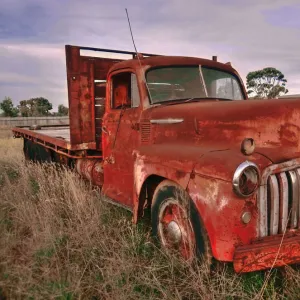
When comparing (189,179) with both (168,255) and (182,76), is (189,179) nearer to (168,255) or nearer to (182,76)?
(168,255)

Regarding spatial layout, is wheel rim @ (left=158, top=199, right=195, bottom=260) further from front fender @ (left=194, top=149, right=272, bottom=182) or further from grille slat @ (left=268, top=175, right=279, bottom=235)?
grille slat @ (left=268, top=175, right=279, bottom=235)

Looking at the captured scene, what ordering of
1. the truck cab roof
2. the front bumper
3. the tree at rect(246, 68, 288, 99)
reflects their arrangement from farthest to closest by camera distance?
the tree at rect(246, 68, 288, 99) → the truck cab roof → the front bumper

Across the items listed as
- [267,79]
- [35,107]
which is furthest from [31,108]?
[267,79]

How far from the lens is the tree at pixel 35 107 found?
40.3 meters

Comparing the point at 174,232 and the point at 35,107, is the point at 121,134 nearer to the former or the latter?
the point at 174,232

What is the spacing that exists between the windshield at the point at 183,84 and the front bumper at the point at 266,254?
196 centimetres

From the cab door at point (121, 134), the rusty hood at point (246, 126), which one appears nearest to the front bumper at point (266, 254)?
the rusty hood at point (246, 126)

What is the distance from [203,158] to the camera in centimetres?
267

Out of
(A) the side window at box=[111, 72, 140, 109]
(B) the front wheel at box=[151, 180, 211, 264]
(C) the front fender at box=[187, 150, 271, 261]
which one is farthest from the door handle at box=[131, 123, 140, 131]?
(C) the front fender at box=[187, 150, 271, 261]

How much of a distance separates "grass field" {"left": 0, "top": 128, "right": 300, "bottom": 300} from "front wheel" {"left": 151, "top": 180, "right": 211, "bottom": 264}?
111 mm

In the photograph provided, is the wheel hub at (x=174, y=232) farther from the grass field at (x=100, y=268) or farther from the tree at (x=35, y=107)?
the tree at (x=35, y=107)

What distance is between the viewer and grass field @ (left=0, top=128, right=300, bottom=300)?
256 cm

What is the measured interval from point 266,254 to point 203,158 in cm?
84

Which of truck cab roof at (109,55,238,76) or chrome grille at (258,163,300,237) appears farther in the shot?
truck cab roof at (109,55,238,76)
